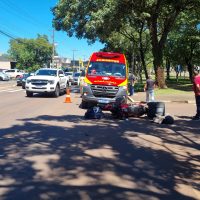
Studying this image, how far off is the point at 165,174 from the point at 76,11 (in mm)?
27207

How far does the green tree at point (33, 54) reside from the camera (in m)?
98.1

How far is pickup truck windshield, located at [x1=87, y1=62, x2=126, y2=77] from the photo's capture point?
61.6ft

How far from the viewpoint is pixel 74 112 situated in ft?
54.5

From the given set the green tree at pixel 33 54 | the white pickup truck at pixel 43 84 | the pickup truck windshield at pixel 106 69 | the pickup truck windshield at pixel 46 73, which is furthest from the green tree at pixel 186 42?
the green tree at pixel 33 54

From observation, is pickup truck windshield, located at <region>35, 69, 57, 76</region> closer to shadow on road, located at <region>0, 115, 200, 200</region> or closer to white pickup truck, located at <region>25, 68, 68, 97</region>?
white pickup truck, located at <region>25, 68, 68, 97</region>

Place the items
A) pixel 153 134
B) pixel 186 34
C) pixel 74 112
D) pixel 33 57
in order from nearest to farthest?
1. pixel 153 134
2. pixel 74 112
3. pixel 186 34
4. pixel 33 57

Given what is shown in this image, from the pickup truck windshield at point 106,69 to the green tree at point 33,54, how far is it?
260ft

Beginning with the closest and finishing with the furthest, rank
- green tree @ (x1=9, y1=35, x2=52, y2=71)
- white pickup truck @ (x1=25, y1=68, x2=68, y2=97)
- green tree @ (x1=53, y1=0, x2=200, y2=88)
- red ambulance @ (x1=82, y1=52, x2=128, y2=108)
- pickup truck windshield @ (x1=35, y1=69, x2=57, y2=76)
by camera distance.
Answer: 1. red ambulance @ (x1=82, y1=52, x2=128, y2=108)
2. white pickup truck @ (x1=25, y1=68, x2=68, y2=97)
3. pickup truck windshield @ (x1=35, y1=69, x2=57, y2=76)
4. green tree @ (x1=53, y1=0, x2=200, y2=88)
5. green tree @ (x1=9, y1=35, x2=52, y2=71)

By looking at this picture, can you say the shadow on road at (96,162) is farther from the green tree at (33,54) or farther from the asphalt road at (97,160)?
the green tree at (33,54)

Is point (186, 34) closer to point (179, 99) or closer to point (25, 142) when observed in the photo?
point (179, 99)

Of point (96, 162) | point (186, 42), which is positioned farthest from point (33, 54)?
point (96, 162)

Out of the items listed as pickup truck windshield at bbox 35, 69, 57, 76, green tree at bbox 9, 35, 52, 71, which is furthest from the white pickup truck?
green tree at bbox 9, 35, 52, 71

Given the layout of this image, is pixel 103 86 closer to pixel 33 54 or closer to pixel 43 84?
pixel 43 84

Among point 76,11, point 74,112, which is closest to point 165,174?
point 74,112
